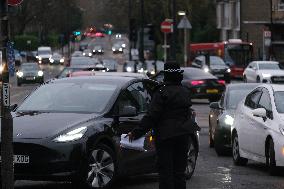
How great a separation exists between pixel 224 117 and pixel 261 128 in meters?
3.67

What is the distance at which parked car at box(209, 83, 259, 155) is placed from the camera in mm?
18359

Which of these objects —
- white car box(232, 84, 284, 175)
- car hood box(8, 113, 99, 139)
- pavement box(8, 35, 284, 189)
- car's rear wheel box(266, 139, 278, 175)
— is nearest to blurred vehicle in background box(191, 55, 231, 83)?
pavement box(8, 35, 284, 189)

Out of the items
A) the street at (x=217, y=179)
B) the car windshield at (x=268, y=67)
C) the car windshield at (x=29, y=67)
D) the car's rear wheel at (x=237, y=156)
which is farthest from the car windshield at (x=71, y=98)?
the car windshield at (x=29, y=67)

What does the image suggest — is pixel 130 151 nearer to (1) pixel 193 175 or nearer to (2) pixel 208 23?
(1) pixel 193 175

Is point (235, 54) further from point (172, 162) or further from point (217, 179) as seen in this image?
point (172, 162)

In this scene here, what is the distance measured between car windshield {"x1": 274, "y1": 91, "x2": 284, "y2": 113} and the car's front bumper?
4178 mm

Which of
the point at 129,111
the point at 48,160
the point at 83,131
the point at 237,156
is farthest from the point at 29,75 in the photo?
the point at 48,160

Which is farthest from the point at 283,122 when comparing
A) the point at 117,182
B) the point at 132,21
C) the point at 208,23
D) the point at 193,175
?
the point at 208,23

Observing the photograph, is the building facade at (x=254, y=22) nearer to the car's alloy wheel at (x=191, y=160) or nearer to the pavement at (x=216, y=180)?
the pavement at (x=216, y=180)

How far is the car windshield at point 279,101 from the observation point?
14.8 metres

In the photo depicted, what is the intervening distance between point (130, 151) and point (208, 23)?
10652 cm

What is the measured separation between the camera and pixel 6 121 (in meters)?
10.8

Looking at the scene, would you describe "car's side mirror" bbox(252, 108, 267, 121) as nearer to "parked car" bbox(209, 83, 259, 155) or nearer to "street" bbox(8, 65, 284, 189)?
"street" bbox(8, 65, 284, 189)

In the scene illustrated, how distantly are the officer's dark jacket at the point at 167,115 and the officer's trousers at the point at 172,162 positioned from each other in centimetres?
9
